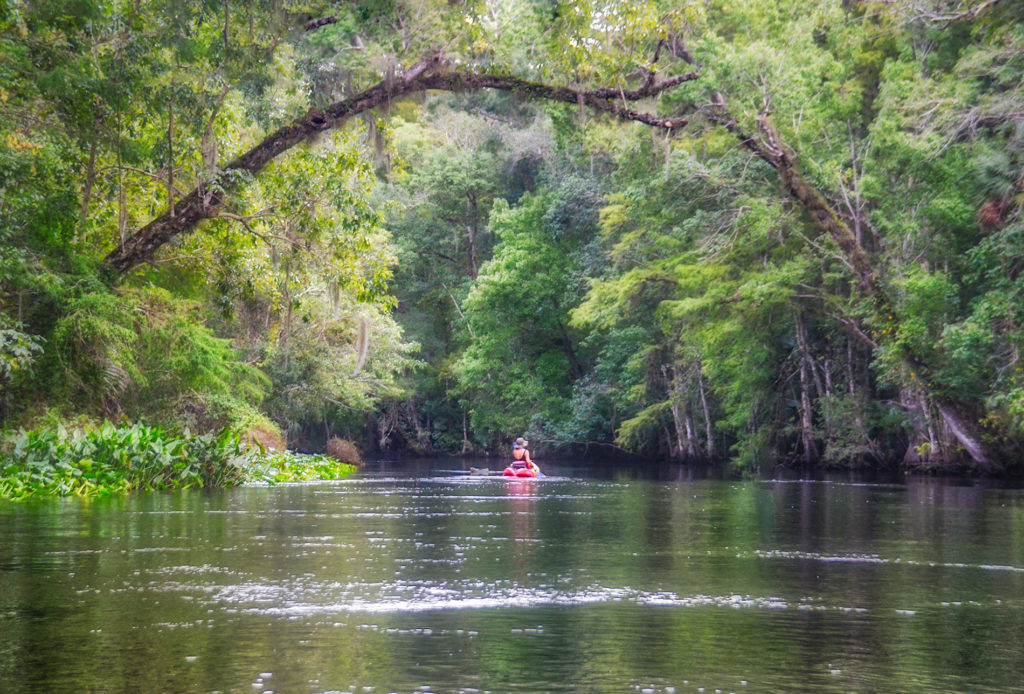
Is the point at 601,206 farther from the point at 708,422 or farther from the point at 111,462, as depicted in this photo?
the point at 111,462

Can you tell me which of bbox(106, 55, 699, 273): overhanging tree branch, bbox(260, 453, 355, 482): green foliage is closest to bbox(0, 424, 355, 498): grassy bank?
bbox(260, 453, 355, 482): green foliage

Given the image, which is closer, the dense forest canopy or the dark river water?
the dark river water

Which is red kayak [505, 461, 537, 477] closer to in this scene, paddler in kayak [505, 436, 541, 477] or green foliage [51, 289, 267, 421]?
paddler in kayak [505, 436, 541, 477]

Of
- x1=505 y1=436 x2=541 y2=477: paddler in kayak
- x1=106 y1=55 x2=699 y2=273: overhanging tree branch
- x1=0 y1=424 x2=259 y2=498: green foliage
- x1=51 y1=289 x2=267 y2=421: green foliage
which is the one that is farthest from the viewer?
x1=505 y1=436 x2=541 y2=477: paddler in kayak

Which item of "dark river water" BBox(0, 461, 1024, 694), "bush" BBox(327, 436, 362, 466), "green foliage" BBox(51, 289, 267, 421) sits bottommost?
"bush" BBox(327, 436, 362, 466)

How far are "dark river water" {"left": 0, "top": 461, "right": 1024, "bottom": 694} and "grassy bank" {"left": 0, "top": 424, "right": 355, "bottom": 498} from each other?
489 cm

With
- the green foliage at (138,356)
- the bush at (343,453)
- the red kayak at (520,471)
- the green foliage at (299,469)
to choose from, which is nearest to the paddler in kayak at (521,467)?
the red kayak at (520,471)

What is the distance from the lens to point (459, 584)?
7.34 metres

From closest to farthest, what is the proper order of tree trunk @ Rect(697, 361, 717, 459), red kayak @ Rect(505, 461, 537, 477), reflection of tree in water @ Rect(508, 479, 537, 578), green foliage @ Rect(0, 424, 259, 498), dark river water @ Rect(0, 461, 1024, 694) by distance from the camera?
1. dark river water @ Rect(0, 461, 1024, 694)
2. reflection of tree in water @ Rect(508, 479, 537, 578)
3. green foliage @ Rect(0, 424, 259, 498)
4. red kayak @ Rect(505, 461, 537, 477)
5. tree trunk @ Rect(697, 361, 717, 459)

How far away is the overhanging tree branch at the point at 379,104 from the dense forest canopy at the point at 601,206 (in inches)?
2.0

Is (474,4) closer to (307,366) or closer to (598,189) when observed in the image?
(307,366)

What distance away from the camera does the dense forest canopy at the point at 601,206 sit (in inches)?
748

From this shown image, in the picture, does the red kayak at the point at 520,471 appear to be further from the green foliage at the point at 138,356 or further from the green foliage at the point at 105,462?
the green foliage at the point at 105,462

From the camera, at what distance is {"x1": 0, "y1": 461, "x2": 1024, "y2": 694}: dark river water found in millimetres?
4574
